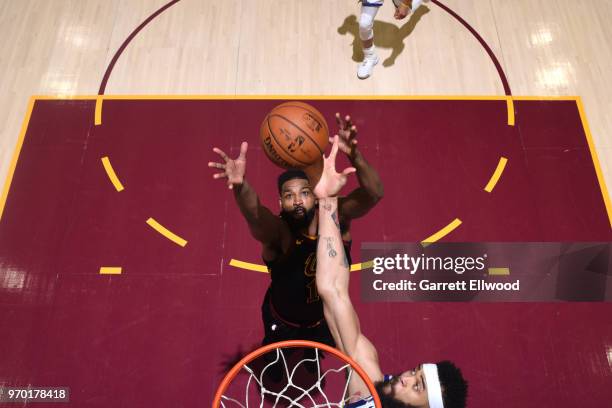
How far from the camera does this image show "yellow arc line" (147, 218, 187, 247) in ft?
20.0

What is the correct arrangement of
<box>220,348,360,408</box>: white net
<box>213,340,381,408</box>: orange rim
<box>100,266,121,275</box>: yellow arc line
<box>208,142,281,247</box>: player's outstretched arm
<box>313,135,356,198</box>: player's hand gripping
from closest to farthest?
1. <box>213,340,381,408</box>: orange rim
2. <box>208,142,281,247</box>: player's outstretched arm
3. <box>313,135,356,198</box>: player's hand gripping
4. <box>220,348,360,408</box>: white net
5. <box>100,266,121,275</box>: yellow arc line

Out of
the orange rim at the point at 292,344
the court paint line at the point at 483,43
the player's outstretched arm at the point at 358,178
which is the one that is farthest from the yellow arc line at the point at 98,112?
the court paint line at the point at 483,43

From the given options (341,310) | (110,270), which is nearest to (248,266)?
(110,270)

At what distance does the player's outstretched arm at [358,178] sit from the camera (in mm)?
4535

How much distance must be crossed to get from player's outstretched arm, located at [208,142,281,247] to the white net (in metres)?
1.09

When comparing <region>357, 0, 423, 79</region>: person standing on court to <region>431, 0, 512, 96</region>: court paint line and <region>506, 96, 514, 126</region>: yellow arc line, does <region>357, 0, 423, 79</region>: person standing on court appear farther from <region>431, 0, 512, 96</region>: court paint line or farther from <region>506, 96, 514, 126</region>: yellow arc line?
<region>506, 96, 514, 126</region>: yellow arc line

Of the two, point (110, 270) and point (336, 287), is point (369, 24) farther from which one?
point (110, 270)

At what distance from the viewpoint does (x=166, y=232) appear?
6.16 meters

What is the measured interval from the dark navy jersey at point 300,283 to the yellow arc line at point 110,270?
171 centimetres

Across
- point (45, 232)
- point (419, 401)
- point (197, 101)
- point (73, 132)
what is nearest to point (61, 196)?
point (45, 232)

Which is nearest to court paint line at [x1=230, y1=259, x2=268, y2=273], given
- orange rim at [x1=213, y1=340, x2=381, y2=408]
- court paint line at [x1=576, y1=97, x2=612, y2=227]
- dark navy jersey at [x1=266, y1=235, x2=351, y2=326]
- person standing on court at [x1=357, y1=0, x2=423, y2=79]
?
dark navy jersey at [x1=266, y1=235, x2=351, y2=326]

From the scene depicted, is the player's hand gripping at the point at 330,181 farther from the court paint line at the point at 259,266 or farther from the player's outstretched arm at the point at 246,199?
the court paint line at the point at 259,266

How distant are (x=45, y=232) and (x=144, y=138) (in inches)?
59.7

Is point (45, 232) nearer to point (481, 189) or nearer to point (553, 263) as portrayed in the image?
point (481, 189)
